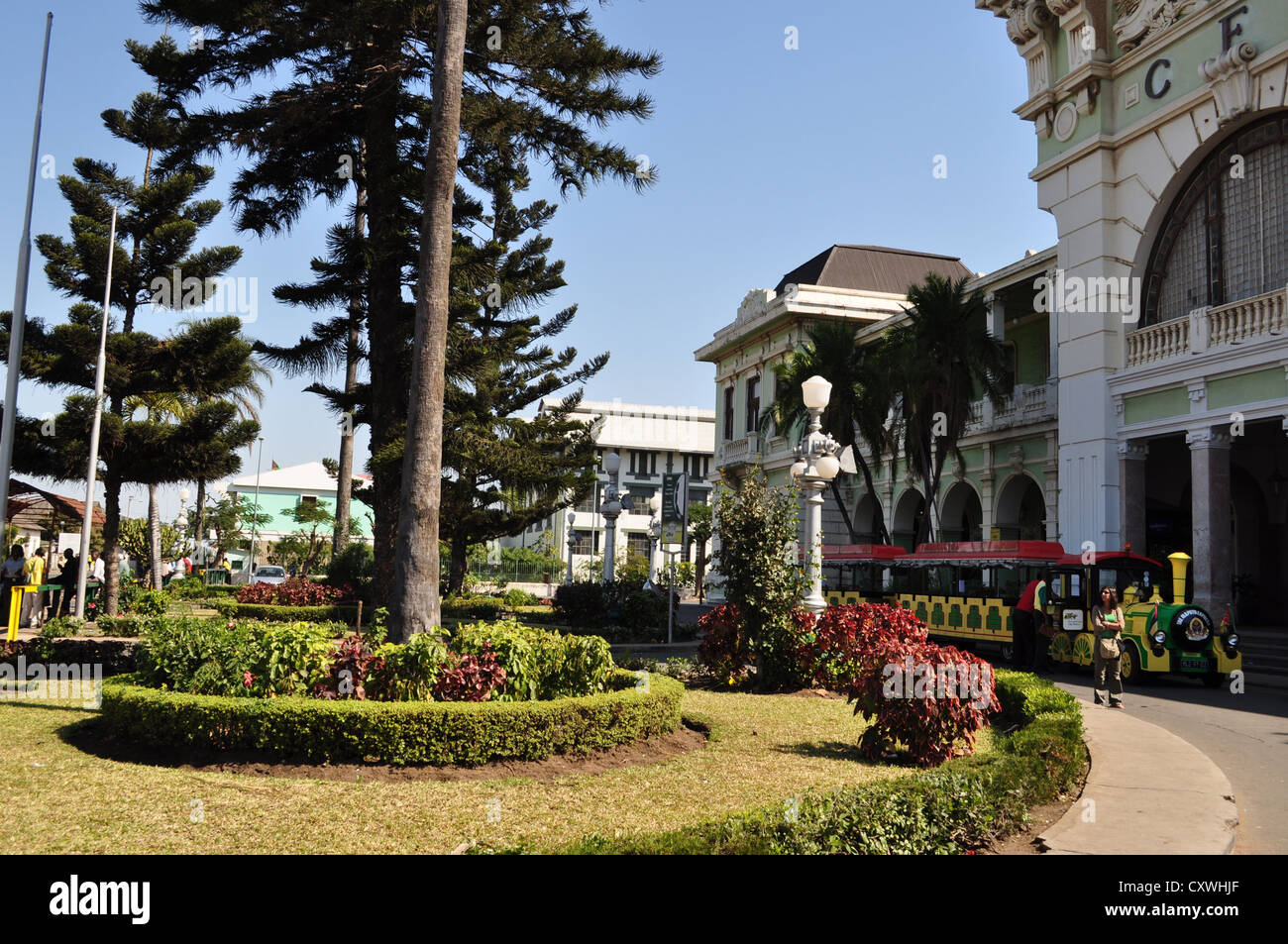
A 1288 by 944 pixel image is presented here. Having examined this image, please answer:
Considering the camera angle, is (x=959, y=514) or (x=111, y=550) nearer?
(x=111, y=550)

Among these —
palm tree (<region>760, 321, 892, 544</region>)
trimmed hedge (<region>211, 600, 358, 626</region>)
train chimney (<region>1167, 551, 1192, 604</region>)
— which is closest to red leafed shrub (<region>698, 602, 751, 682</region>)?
train chimney (<region>1167, 551, 1192, 604</region>)

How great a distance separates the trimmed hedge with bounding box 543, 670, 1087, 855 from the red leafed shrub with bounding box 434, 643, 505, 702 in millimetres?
3247

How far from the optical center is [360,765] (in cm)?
758

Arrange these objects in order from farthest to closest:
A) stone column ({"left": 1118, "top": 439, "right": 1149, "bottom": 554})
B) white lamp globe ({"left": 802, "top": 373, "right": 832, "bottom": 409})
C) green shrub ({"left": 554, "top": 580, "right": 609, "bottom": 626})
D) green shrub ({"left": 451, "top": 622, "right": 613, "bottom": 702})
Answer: green shrub ({"left": 554, "top": 580, "right": 609, "bottom": 626}), stone column ({"left": 1118, "top": 439, "right": 1149, "bottom": 554}), white lamp globe ({"left": 802, "top": 373, "right": 832, "bottom": 409}), green shrub ({"left": 451, "top": 622, "right": 613, "bottom": 702})

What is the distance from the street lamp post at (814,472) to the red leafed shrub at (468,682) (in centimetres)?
545

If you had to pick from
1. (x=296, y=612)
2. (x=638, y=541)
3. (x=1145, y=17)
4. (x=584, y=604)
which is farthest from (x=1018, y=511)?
(x=638, y=541)

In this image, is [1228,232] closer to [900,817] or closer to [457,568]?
[900,817]

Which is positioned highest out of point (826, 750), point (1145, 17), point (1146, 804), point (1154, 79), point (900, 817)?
point (1145, 17)

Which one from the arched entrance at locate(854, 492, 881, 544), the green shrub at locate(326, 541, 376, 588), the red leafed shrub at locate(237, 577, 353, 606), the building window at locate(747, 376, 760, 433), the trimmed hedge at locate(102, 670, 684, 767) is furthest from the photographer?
the building window at locate(747, 376, 760, 433)

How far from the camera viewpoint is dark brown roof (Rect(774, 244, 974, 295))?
42000mm

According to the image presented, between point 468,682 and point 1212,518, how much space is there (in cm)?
1631

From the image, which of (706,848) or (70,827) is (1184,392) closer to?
(706,848)

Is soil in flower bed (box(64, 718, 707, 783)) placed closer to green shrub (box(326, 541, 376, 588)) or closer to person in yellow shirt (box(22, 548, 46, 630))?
person in yellow shirt (box(22, 548, 46, 630))

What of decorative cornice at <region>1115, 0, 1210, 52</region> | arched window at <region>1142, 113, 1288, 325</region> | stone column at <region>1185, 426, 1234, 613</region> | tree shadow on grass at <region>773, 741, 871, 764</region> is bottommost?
tree shadow on grass at <region>773, 741, 871, 764</region>
